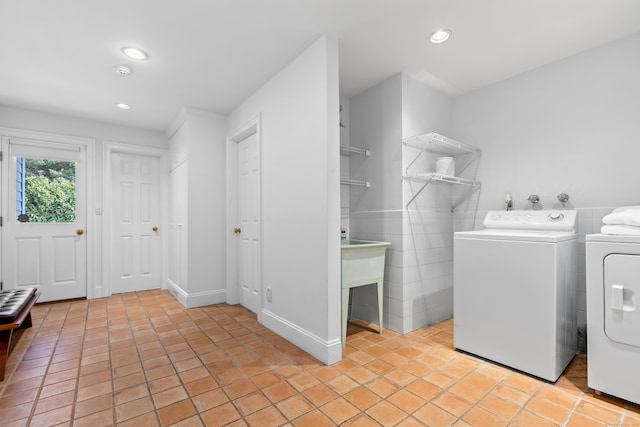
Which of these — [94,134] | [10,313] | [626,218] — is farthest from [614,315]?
[94,134]

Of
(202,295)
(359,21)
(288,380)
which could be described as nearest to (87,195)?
(202,295)

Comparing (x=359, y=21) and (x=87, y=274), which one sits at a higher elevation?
(x=359, y=21)

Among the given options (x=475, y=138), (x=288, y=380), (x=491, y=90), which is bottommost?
(x=288, y=380)

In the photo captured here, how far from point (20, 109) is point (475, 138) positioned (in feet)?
16.1

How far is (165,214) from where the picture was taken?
4258 mm

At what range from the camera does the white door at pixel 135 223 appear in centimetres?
400

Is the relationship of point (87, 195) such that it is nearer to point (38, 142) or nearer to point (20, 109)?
point (38, 142)

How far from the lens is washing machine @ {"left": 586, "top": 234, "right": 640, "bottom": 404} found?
1.54m

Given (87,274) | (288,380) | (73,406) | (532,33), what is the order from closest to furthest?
(73,406), (288,380), (532,33), (87,274)

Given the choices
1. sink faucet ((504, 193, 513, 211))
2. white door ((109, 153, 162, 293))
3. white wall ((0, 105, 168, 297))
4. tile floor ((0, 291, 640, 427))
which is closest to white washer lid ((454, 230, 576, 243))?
sink faucet ((504, 193, 513, 211))

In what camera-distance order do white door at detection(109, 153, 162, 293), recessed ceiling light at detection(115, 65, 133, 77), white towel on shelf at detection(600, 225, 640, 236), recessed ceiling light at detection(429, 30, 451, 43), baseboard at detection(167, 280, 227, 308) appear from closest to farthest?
white towel on shelf at detection(600, 225, 640, 236) → recessed ceiling light at detection(429, 30, 451, 43) → recessed ceiling light at detection(115, 65, 133, 77) → baseboard at detection(167, 280, 227, 308) → white door at detection(109, 153, 162, 293)

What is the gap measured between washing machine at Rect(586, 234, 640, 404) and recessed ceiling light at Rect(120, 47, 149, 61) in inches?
126

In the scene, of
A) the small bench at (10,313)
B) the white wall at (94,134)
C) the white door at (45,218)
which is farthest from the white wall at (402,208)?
the white door at (45,218)

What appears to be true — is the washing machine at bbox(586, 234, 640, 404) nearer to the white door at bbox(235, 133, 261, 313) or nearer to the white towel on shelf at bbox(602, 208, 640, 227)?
the white towel on shelf at bbox(602, 208, 640, 227)
